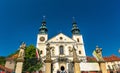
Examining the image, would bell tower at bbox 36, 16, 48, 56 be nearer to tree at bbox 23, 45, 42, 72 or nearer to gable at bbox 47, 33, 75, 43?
gable at bbox 47, 33, 75, 43

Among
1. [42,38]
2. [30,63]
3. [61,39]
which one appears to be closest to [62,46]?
[61,39]

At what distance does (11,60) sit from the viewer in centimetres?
3959

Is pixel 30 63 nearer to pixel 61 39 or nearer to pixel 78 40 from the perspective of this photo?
pixel 61 39

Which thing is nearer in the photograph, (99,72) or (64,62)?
(99,72)

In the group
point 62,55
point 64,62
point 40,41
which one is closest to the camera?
point 64,62

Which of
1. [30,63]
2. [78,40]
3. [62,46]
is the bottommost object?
[30,63]

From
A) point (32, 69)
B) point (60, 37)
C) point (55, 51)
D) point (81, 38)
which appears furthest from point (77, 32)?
point (32, 69)

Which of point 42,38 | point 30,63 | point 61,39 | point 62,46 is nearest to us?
point 30,63

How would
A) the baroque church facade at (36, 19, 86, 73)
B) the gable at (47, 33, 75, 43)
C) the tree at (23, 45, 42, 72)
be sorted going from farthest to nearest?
the gable at (47, 33, 75, 43) < the baroque church facade at (36, 19, 86, 73) < the tree at (23, 45, 42, 72)

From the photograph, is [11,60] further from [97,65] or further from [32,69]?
[97,65]

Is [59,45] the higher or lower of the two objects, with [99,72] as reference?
higher

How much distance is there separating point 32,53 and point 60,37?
1821cm

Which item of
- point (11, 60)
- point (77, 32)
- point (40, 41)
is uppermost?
point (77, 32)

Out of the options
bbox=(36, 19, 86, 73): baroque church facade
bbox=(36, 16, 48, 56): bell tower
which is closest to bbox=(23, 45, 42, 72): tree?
bbox=(36, 19, 86, 73): baroque church facade
